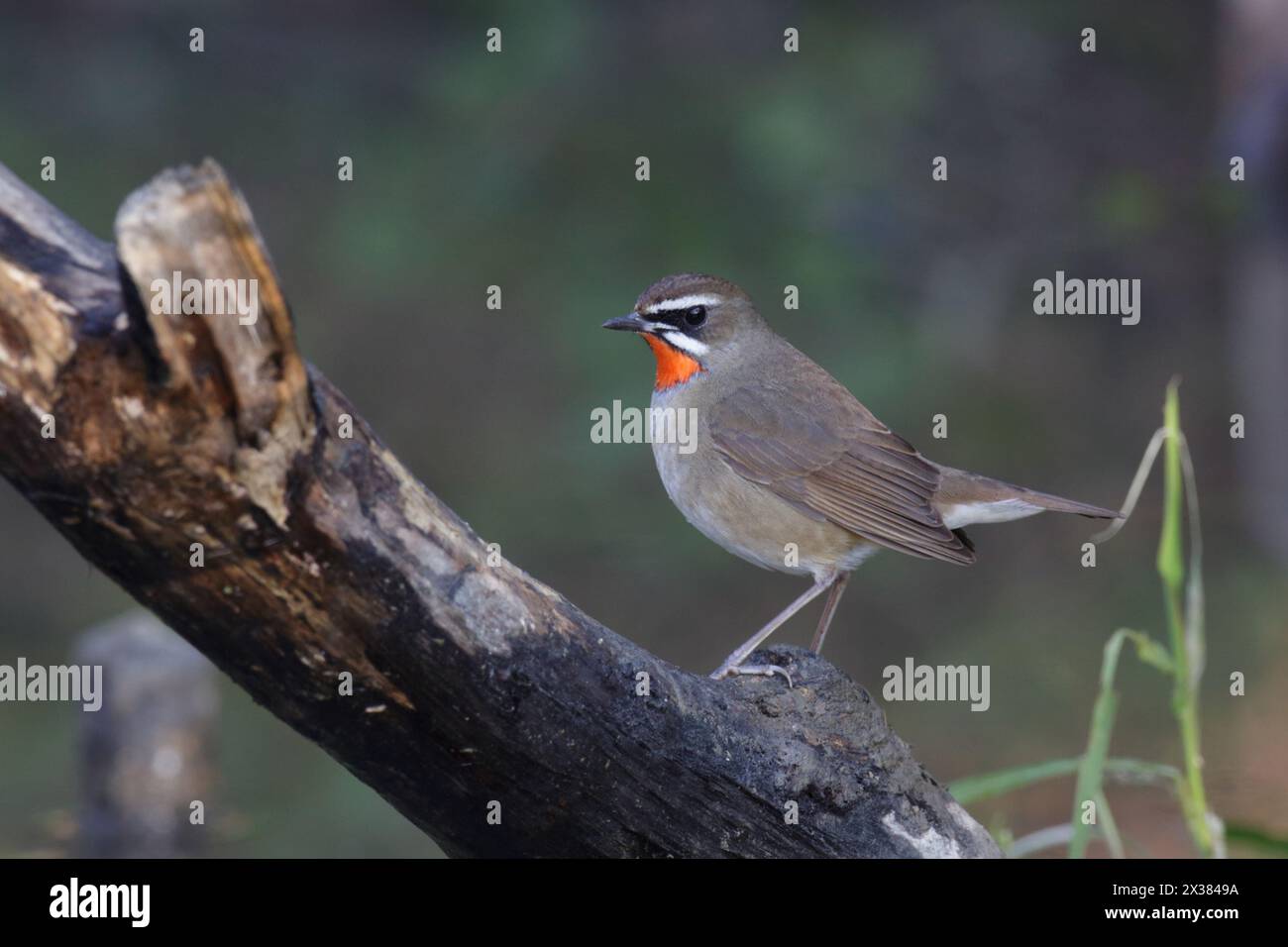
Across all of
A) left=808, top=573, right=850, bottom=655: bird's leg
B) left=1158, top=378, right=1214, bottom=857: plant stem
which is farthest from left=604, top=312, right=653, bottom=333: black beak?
left=1158, top=378, right=1214, bottom=857: plant stem

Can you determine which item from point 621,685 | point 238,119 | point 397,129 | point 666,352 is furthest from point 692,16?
point 621,685

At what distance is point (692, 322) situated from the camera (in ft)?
18.9

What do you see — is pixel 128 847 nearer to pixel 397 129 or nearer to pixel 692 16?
pixel 397 129

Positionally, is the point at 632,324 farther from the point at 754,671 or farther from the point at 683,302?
the point at 754,671

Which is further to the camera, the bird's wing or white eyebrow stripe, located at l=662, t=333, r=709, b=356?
white eyebrow stripe, located at l=662, t=333, r=709, b=356

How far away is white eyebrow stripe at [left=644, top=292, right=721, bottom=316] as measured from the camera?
5.66 meters

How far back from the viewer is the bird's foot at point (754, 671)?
4.46 m

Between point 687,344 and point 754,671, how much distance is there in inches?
62.4

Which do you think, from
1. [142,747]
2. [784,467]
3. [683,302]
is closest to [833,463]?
[784,467]

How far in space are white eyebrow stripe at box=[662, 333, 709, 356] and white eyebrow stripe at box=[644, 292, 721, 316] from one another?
4.2 inches

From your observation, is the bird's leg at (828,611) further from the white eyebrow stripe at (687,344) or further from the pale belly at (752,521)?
the white eyebrow stripe at (687,344)

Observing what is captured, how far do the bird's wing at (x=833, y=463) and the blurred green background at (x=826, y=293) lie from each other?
292cm

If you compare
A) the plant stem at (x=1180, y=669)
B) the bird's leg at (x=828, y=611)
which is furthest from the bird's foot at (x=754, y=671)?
the plant stem at (x=1180, y=669)

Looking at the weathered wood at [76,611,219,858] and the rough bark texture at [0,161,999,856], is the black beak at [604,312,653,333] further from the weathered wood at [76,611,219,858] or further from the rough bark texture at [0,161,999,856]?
the weathered wood at [76,611,219,858]
